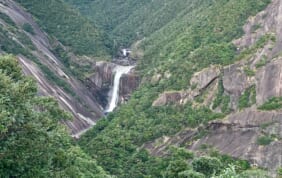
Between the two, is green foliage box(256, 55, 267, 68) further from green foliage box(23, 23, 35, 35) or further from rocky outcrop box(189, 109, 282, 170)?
green foliage box(23, 23, 35, 35)

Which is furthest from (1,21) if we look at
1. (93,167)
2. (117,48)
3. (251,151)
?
(251,151)

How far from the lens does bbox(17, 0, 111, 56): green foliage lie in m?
76.6

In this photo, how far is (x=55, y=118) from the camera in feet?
81.8

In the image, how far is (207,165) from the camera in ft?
116

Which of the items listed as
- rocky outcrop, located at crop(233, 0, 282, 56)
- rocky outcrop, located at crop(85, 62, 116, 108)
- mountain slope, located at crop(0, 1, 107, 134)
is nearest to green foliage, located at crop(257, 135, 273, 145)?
rocky outcrop, located at crop(233, 0, 282, 56)

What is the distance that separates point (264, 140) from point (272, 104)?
10.2 ft

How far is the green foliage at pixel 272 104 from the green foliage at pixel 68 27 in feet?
126

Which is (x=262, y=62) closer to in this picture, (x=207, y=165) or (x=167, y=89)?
(x=167, y=89)

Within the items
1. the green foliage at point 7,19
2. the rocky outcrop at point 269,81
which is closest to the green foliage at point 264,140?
the rocky outcrop at point 269,81

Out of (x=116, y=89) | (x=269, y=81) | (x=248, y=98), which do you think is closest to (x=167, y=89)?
(x=248, y=98)

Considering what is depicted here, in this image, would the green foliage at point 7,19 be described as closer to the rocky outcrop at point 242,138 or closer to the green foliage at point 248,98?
the rocky outcrop at point 242,138

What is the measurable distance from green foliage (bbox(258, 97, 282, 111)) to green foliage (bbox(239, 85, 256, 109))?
4.49 ft

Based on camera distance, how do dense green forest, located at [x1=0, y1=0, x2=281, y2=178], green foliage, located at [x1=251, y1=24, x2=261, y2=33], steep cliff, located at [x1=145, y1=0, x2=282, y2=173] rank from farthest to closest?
green foliage, located at [x1=251, y1=24, x2=261, y2=33] < steep cliff, located at [x1=145, y1=0, x2=282, y2=173] < dense green forest, located at [x1=0, y1=0, x2=281, y2=178]

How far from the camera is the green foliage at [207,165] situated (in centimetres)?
3497
